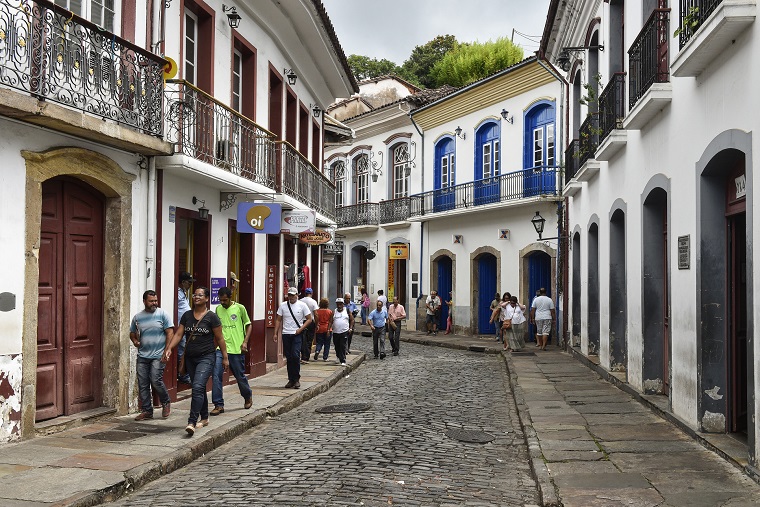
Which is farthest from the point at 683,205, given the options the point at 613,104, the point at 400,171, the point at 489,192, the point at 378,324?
the point at 400,171

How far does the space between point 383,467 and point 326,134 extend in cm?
1835

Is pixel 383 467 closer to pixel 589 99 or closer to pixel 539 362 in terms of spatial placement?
pixel 589 99

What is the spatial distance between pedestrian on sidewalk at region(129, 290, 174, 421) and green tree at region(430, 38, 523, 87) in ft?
103

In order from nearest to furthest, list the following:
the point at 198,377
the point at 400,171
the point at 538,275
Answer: the point at 198,377
the point at 538,275
the point at 400,171

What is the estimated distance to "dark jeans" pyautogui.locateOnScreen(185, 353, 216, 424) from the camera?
8.75 metres

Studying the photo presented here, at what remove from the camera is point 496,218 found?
25.2 meters

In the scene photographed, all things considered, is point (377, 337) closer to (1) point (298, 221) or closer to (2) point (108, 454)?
(1) point (298, 221)

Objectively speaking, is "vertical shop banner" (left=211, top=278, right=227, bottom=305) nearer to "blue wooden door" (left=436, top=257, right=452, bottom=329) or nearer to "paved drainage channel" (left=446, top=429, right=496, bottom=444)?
"paved drainage channel" (left=446, top=429, right=496, bottom=444)

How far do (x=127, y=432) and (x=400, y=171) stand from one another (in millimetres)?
22645

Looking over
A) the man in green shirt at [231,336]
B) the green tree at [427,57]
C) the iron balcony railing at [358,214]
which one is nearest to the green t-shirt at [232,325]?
the man in green shirt at [231,336]

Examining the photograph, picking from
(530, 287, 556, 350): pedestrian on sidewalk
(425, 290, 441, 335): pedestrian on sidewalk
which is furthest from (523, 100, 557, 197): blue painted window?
(425, 290, 441, 335): pedestrian on sidewalk

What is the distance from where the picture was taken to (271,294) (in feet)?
50.5

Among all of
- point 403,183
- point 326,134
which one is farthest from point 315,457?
point 403,183

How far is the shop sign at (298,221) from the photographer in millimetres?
14290
